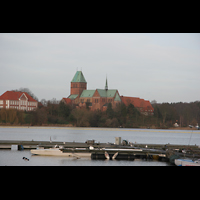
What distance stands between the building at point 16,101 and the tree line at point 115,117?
3.31 m

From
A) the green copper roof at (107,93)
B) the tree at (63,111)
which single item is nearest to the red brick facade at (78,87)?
the green copper roof at (107,93)

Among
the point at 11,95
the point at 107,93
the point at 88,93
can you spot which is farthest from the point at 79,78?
the point at 11,95

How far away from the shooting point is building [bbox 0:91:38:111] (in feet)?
285

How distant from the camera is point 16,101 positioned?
3462 inches

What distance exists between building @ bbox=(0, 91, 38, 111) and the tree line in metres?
3.31

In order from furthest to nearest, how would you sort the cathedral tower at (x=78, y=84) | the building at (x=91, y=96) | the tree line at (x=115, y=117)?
the cathedral tower at (x=78, y=84) < the building at (x=91, y=96) < the tree line at (x=115, y=117)

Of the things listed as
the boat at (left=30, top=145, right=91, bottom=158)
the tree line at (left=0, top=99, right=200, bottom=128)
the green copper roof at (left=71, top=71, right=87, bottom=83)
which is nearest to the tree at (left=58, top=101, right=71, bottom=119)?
the tree line at (left=0, top=99, right=200, bottom=128)

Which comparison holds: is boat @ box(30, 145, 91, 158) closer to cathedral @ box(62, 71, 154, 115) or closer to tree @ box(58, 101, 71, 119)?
tree @ box(58, 101, 71, 119)

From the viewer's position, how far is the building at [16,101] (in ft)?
285

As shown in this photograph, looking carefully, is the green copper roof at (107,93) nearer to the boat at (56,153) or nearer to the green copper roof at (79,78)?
the green copper roof at (79,78)
